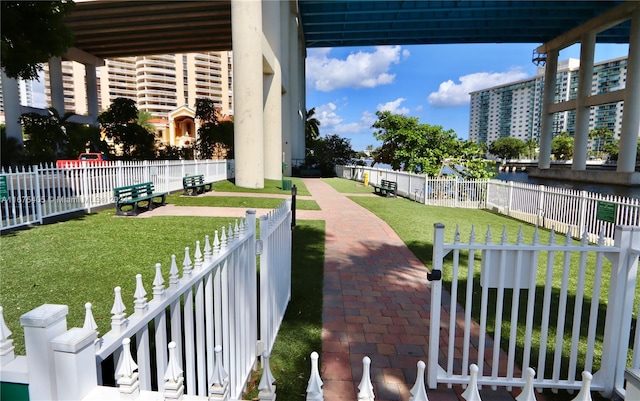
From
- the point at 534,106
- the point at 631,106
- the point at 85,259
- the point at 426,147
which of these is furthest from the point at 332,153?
the point at 534,106

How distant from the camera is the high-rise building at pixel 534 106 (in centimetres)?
9862

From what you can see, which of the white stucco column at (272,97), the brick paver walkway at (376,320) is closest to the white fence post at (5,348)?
the brick paver walkway at (376,320)

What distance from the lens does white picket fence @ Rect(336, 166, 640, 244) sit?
29.3 feet

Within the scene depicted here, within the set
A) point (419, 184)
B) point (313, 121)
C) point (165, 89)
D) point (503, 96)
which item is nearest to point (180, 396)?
point (419, 184)

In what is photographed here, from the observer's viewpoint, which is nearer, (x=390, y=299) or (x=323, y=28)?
(x=390, y=299)

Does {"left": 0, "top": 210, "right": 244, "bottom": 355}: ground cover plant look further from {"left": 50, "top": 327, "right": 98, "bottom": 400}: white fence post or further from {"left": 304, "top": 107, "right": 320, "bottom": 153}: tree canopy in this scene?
{"left": 304, "top": 107, "right": 320, "bottom": 153}: tree canopy

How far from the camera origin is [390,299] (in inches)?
193

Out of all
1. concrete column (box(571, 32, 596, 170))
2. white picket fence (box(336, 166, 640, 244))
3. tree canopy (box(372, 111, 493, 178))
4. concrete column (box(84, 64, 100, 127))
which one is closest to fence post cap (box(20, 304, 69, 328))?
white picket fence (box(336, 166, 640, 244))

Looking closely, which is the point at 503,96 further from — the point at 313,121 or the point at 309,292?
the point at 309,292

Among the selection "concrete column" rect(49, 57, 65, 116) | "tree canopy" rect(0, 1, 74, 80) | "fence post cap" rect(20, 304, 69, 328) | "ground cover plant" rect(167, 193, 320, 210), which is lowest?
"ground cover plant" rect(167, 193, 320, 210)

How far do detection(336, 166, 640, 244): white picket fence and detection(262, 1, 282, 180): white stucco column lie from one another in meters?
7.66

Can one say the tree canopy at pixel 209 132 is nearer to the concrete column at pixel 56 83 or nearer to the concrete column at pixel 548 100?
the concrete column at pixel 56 83

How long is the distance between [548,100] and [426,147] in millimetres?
39859

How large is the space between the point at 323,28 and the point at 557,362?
45.8 metres
